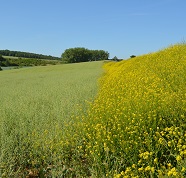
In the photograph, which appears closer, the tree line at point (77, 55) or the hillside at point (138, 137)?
the hillside at point (138, 137)

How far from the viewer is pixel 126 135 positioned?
388 cm

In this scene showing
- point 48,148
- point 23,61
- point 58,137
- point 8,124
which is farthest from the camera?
point 23,61

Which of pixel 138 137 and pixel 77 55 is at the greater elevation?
pixel 77 55

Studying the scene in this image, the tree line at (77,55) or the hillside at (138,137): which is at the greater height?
the tree line at (77,55)

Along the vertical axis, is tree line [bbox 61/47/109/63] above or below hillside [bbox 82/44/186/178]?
above

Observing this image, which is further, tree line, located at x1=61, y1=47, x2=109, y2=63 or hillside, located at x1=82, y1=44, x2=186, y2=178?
tree line, located at x1=61, y1=47, x2=109, y2=63

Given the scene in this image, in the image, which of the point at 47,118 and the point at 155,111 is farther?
the point at 47,118

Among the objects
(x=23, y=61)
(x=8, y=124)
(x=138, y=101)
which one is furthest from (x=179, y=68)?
(x=23, y=61)

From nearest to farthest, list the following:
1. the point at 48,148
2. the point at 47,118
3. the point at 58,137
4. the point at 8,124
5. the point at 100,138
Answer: the point at 100,138, the point at 48,148, the point at 58,137, the point at 8,124, the point at 47,118

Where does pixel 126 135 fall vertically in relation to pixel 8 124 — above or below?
above

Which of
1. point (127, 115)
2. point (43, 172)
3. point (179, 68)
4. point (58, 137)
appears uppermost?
point (179, 68)

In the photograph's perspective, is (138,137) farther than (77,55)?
No

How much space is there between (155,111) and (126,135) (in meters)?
0.71

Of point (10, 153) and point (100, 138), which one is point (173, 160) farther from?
point (10, 153)
